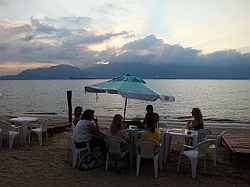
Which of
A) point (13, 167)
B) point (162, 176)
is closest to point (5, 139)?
point (13, 167)

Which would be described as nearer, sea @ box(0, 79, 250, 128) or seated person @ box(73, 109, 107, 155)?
seated person @ box(73, 109, 107, 155)

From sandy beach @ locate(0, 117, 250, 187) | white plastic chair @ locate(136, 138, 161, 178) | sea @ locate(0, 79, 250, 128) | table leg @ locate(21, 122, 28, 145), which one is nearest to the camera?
sandy beach @ locate(0, 117, 250, 187)

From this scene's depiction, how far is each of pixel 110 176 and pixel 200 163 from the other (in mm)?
2232

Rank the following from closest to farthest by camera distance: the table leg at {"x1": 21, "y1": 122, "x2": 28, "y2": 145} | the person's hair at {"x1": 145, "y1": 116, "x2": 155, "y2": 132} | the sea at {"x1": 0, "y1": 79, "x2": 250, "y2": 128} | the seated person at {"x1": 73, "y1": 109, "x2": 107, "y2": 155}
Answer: the person's hair at {"x1": 145, "y1": 116, "x2": 155, "y2": 132}, the seated person at {"x1": 73, "y1": 109, "x2": 107, "y2": 155}, the table leg at {"x1": 21, "y1": 122, "x2": 28, "y2": 145}, the sea at {"x1": 0, "y1": 79, "x2": 250, "y2": 128}

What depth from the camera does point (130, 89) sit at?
595 cm

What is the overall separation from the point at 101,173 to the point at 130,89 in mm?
1804

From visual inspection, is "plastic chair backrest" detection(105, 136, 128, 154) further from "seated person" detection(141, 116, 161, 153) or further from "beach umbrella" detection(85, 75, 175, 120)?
"beach umbrella" detection(85, 75, 175, 120)

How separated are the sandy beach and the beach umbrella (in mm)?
1497

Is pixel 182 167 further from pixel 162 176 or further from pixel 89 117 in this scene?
pixel 89 117

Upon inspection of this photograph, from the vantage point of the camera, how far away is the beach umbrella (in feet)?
19.0

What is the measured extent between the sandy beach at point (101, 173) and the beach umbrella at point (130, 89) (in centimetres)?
150

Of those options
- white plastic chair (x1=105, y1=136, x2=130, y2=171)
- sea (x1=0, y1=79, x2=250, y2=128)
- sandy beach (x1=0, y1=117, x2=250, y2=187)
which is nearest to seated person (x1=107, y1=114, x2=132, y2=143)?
white plastic chair (x1=105, y1=136, x2=130, y2=171)

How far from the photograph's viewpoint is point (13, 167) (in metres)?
5.91

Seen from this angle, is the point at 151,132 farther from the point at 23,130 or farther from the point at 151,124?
the point at 23,130
